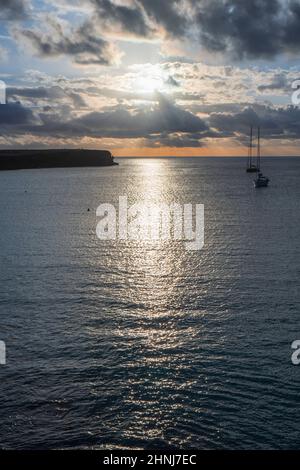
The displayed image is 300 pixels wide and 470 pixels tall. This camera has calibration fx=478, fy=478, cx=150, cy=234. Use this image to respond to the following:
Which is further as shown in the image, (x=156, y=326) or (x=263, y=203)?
(x=263, y=203)

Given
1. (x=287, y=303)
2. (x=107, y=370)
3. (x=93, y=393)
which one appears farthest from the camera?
(x=287, y=303)

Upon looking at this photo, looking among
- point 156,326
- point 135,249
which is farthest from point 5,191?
point 156,326

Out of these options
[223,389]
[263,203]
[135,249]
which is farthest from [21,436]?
[263,203]

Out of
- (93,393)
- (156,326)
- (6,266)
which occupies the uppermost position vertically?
(6,266)
